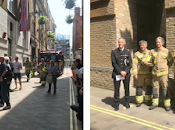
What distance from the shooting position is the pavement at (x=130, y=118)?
311 centimetres

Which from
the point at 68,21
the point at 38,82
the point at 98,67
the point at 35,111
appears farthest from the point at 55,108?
the point at 98,67

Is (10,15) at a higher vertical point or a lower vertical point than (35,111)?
higher

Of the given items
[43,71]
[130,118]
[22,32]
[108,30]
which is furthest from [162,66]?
[22,32]

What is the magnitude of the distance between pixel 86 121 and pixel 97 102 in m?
2.84

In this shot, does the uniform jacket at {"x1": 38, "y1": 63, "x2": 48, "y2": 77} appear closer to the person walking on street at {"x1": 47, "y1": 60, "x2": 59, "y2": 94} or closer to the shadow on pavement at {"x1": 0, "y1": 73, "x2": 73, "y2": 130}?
the person walking on street at {"x1": 47, "y1": 60, "x2": 59, "y2": 94}

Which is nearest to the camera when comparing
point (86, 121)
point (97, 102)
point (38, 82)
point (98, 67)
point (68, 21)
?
point (86, 121)

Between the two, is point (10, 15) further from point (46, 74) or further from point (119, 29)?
point (119, 29)

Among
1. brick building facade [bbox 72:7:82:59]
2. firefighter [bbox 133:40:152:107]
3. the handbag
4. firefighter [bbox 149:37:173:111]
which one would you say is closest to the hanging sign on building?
brick building facade [bbox 72:7:82:59]

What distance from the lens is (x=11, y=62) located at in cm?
245

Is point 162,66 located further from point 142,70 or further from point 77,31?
point 77,31

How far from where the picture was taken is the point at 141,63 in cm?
414

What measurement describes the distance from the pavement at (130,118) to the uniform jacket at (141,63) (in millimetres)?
969

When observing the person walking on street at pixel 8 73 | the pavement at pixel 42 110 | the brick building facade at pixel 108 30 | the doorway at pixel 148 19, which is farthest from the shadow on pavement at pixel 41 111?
the doorway at pixel 148 19

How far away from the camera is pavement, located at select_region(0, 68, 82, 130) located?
2270 mm
